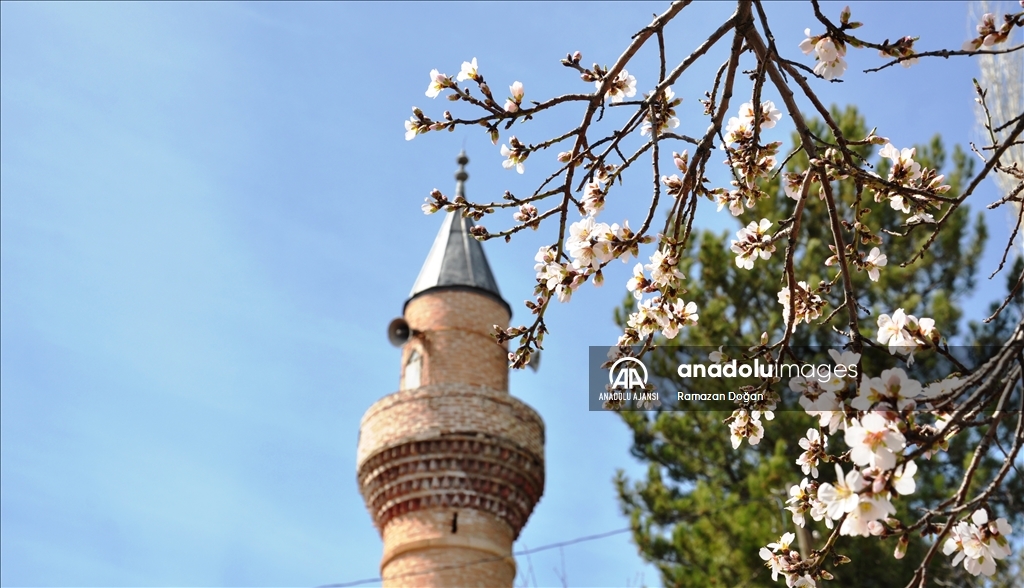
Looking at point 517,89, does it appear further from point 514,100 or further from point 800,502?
point 800,502

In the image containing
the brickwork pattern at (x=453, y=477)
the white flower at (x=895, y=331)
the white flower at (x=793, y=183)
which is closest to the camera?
the white flower at (x=895, y=331)

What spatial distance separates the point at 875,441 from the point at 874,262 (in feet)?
4.51

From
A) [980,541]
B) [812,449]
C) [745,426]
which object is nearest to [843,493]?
[980,541]

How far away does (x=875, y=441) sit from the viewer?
2352 millimetres

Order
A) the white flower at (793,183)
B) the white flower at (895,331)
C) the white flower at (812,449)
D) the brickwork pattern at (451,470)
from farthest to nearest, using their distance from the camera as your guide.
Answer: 1. the brickwork pattern at (451,470)
2. the white flower at (793,183)
3. the white flower at (812,449)
4. the white flower at (895,331)

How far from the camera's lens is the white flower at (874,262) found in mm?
3552

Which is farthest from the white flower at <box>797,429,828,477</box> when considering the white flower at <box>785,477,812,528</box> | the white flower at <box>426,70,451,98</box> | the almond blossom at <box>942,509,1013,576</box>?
the white flower at <box>426,70,451,98</box>

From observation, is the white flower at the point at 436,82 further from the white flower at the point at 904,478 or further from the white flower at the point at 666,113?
the white flower at the point at 904,478

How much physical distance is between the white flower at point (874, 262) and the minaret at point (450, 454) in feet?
26.6

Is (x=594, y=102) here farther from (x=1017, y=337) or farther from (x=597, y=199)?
(x=1017, y=337)

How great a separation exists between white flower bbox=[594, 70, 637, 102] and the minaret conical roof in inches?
376

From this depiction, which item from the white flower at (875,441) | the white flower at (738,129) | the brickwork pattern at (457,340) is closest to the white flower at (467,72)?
the white flower at (738,129)

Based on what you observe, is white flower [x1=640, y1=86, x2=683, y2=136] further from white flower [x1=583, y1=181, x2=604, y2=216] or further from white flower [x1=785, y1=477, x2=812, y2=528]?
white flower [x1=785, y1=477, x2=812, y2=528]

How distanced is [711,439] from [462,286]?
4.27 m
